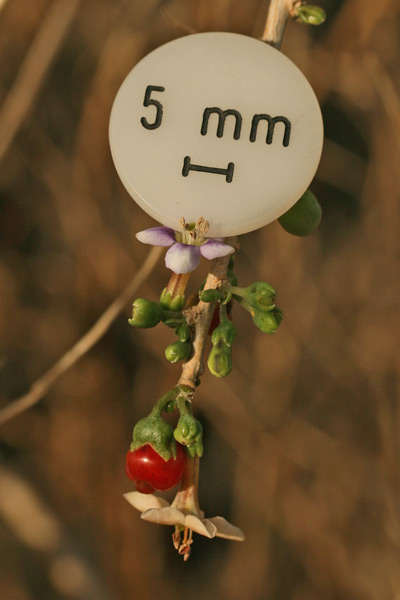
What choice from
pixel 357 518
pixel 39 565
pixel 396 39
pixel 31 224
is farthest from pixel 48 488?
pixel 396 39

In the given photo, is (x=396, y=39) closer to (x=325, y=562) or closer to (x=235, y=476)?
(x=235, y=476)

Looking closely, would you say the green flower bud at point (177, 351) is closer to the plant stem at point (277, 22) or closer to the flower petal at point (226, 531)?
the flower petal at point (226, 531)

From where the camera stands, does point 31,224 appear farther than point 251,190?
Yes

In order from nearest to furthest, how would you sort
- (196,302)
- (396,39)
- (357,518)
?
(196,302)
(396,39)
(357,518)

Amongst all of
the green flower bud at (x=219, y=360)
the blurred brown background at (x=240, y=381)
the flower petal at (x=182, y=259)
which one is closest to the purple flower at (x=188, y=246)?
the flower petal at (x=182, y=259)

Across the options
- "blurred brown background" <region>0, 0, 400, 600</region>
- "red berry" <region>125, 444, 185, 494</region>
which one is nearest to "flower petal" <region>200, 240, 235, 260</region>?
"red berry" <region>125, 444, 185, 494</region>

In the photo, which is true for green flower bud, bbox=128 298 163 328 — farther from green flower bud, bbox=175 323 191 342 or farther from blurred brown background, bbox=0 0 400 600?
blurred brown background, bbox=0 0 400 600
